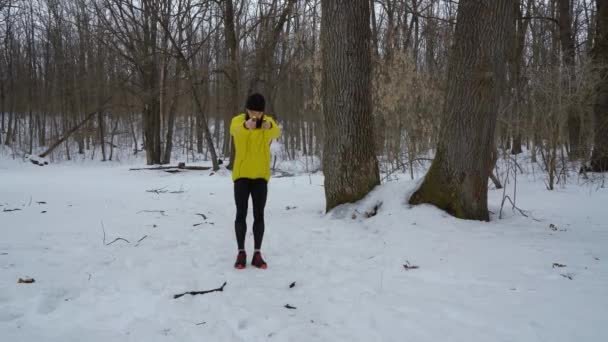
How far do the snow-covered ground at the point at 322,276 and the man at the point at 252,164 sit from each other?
0.30m

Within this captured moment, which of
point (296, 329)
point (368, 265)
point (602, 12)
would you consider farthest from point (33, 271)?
point (602, 12)

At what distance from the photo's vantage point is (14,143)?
85.5 feet

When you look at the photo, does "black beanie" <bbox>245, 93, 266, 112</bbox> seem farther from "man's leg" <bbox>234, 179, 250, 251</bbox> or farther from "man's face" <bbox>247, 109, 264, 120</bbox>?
"man's leg" <bbox>234, 179, 250, 251</bbox>

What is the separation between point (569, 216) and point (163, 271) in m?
5.52

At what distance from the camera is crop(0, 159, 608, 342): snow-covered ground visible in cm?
242

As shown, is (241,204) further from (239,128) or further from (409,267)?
(409,267)

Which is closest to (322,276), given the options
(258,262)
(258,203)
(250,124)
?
(258,262)

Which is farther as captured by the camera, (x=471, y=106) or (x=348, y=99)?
(x=348, y=99)

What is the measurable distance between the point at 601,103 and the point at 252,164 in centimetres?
1042

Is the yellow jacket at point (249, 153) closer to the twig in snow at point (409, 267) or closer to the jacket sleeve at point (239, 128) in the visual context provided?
the jacket sleeve at point (239, 128)

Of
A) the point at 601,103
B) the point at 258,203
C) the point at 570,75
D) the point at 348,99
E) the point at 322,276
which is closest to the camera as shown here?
the point at 322,276

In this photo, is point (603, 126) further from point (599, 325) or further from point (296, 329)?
point (296, 329)

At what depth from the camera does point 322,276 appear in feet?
11.3

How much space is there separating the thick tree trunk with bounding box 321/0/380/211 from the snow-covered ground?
425 mm
